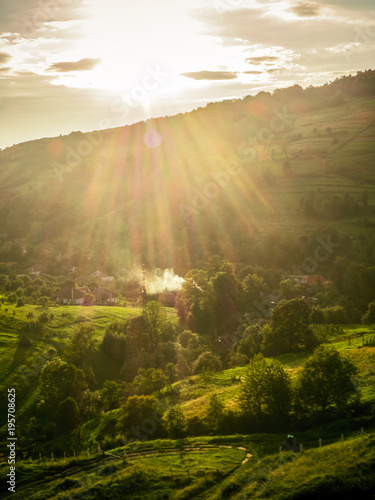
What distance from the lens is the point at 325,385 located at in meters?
36.5

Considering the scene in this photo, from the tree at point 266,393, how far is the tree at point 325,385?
4.25 ft

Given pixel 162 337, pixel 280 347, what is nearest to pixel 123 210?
pixel 162 337

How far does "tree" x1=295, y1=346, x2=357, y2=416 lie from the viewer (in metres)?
36.1

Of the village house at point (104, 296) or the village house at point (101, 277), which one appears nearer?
the village house at point (104, 296)

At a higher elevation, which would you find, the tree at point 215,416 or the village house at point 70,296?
the village house at point 70,296

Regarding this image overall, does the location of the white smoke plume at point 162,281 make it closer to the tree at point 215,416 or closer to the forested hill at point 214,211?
the forested hill at point 214,211

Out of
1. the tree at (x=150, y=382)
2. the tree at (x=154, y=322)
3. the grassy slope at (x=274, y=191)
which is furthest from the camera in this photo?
the grassy slope at (x=274, y=191)

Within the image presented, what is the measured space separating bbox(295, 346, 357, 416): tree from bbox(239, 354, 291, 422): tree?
1294 mm

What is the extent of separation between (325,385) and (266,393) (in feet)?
16.5

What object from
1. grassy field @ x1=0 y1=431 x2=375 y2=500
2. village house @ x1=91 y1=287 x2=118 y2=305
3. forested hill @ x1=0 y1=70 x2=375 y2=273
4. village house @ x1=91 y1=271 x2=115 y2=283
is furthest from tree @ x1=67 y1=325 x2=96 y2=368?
forested hill @ x1=0 y1=70 x2=375 y2=273

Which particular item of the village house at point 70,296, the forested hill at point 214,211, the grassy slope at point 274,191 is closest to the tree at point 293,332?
the village house at point 70,296

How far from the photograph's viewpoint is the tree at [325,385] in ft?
118

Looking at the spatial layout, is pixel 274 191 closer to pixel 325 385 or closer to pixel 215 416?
pixel 325 385

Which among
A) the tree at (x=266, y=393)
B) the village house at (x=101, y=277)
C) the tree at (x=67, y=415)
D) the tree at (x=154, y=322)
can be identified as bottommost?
the tree at (x=67, y=415)
